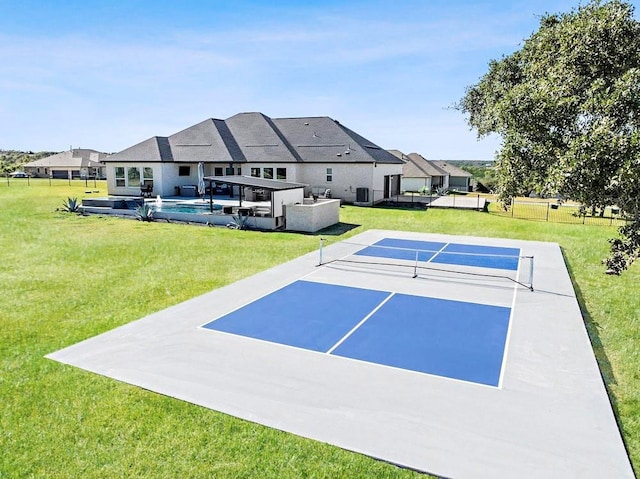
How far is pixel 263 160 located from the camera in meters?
35.1

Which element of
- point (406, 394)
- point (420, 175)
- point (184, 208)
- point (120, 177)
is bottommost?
point (406, 394)

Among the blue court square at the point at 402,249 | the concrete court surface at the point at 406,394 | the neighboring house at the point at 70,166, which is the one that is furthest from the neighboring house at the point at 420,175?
the neighboring house at the point at 70,166

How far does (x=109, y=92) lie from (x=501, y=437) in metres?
35.8

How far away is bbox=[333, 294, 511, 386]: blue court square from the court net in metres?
2.68

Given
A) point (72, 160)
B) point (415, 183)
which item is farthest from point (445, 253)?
point (72, 160)

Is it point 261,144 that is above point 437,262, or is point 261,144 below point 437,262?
above

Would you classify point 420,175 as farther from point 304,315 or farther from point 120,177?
point 304,315

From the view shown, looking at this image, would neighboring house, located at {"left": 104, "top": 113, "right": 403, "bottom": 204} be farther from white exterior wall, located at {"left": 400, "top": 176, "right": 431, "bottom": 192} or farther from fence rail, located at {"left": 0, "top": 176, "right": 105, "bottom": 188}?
fence rail, located at {"left": 0, "top": 176, "right": 105, "bottom": 188}

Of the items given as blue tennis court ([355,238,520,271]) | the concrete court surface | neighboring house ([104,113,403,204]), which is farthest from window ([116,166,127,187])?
the concrete court surface

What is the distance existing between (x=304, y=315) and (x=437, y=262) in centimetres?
732

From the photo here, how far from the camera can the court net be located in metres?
13.9

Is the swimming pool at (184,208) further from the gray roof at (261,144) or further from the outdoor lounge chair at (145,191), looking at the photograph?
the gray roof at (261,144)

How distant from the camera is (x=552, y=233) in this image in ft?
76.3

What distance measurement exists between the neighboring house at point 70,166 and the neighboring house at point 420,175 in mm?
54520
